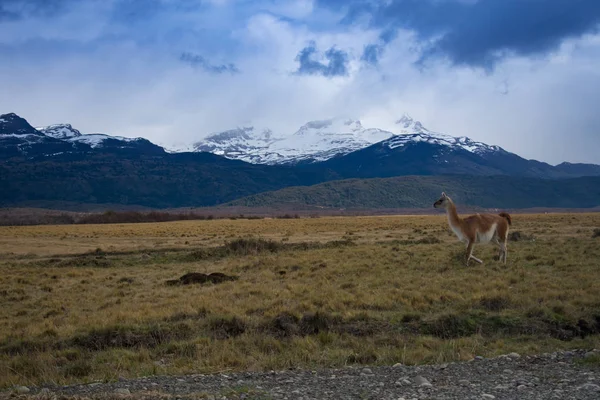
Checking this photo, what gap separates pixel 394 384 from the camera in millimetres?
8406

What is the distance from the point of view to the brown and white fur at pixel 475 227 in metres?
20.7

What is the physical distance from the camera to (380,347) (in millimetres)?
11297

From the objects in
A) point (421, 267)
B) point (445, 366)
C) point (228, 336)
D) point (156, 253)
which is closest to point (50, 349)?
point (228, 336)

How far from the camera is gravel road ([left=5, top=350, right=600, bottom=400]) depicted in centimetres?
772

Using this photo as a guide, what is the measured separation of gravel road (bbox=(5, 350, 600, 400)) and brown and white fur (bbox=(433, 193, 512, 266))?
10.7m

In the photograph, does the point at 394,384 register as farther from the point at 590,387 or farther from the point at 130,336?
the point at 130,336

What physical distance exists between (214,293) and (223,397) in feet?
34.2

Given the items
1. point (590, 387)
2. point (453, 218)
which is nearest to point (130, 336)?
point (590, 387)

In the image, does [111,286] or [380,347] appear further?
[111,286]

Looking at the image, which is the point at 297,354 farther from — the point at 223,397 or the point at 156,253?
the point at 156,253

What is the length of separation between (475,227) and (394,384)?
13.4 m

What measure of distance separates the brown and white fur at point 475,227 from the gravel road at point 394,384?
10.7 meters

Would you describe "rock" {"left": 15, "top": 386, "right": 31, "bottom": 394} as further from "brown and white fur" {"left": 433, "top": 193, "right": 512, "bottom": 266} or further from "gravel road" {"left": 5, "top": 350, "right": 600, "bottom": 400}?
"brown and white fur" {"left": 433, "top": 193, "right": 512, "bottom": 266}

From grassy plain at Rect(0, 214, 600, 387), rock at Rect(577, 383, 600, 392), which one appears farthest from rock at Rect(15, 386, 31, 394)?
rock at Rect(577, 383, 600, 392)
